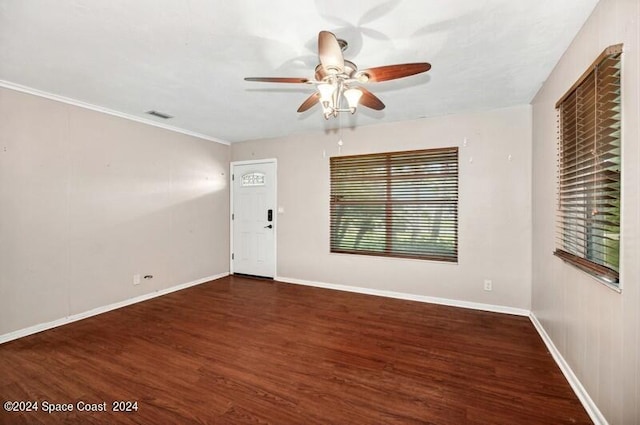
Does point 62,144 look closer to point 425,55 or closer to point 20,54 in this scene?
point 20,54

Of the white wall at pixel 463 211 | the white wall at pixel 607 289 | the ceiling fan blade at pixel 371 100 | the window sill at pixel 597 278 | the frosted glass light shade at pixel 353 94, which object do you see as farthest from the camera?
the white wall at pixel 463 211

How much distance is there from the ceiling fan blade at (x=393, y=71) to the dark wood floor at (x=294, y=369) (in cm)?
214

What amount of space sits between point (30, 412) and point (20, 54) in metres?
2.57

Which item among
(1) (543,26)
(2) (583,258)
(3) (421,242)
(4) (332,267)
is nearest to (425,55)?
(1) (543,26)

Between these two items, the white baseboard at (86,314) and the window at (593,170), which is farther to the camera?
the white baseboard at (86,314)

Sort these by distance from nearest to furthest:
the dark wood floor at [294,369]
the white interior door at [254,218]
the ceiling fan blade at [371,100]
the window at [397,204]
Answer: the dark wood floor at [294,369]
the ceiling fan blade at [371,100]
the window at [397,204]
the white interior door at [254,218]

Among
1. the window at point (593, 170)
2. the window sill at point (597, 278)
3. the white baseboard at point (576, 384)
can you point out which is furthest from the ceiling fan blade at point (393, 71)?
the white baseboard at point (576, 384)

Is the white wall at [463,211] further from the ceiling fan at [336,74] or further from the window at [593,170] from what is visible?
the ceiling fan at [336,74]

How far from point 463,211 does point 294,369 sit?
9.05 ft

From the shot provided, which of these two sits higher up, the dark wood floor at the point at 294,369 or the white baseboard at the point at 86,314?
the white baseboard at the point at 86,314

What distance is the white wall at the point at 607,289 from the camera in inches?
52.7

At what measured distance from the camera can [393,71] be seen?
1800 millimetres

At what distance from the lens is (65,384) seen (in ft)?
6.79

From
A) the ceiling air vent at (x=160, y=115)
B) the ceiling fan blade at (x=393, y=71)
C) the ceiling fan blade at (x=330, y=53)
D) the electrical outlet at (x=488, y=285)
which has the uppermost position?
the ceiling air vent at (x=160, y=115)
